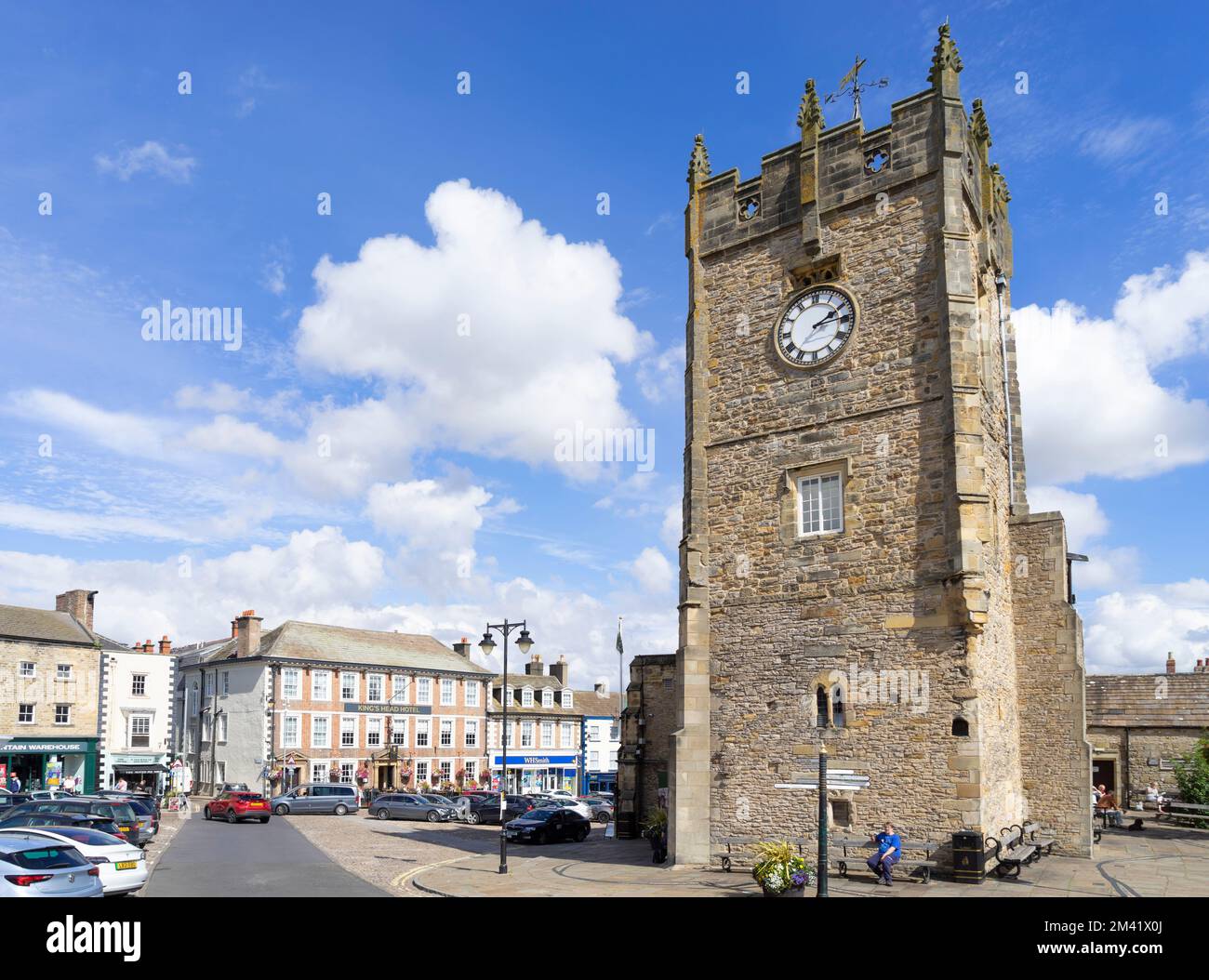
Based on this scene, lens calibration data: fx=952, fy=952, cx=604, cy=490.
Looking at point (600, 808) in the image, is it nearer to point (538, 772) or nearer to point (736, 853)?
point (736, 853)

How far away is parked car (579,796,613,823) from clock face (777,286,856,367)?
2514cm

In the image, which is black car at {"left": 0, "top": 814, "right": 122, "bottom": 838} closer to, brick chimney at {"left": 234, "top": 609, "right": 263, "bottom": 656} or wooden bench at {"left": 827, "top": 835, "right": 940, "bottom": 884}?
wooden bench at {"left": 827, "top": 835, "right": 940, "bottom": 884}

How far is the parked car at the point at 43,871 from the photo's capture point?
44.2ft

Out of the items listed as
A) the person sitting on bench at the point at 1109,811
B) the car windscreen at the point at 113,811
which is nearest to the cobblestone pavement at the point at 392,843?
the car windscreen at the point at 113,811

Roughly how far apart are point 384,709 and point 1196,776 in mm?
40547

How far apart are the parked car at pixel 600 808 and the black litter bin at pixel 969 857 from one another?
24.1 meters

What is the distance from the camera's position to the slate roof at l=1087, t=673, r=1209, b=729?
121 feet

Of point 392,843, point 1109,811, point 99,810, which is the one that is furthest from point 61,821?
point 1109,811

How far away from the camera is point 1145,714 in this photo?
123 feet

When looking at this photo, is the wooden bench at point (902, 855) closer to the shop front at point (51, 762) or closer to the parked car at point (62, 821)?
the parked car at point (62, 821)

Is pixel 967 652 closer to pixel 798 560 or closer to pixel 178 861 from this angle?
pixel 798 560

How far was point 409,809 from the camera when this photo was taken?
39750mm
